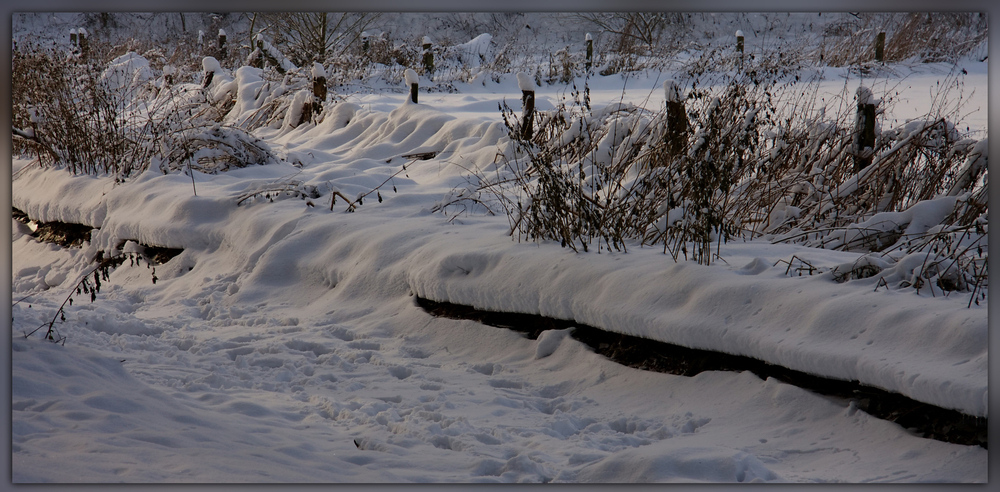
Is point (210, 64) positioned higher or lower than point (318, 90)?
higher

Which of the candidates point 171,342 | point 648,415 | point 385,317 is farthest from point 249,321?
point 648,415

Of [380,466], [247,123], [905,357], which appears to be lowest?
[380,466]

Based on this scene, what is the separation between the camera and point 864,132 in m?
4.33

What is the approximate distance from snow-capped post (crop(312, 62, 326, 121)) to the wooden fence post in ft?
20.6

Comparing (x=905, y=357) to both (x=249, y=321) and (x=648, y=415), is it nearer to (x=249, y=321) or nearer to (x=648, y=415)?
(x=648, y=415)

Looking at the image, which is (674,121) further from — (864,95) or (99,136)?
(99,136)

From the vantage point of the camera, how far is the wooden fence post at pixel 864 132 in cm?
428

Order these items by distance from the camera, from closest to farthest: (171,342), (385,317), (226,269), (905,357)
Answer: (905,357), (171,342), (385,317), (226,269)

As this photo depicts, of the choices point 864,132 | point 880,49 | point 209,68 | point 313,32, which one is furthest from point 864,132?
point 209,68

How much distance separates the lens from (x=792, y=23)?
3.93 meters

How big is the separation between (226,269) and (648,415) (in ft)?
10.3

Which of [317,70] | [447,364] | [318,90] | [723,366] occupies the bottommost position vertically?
[447,364]

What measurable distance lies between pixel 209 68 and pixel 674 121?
9458 millimetres

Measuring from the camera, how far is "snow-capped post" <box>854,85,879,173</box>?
4.28 m
